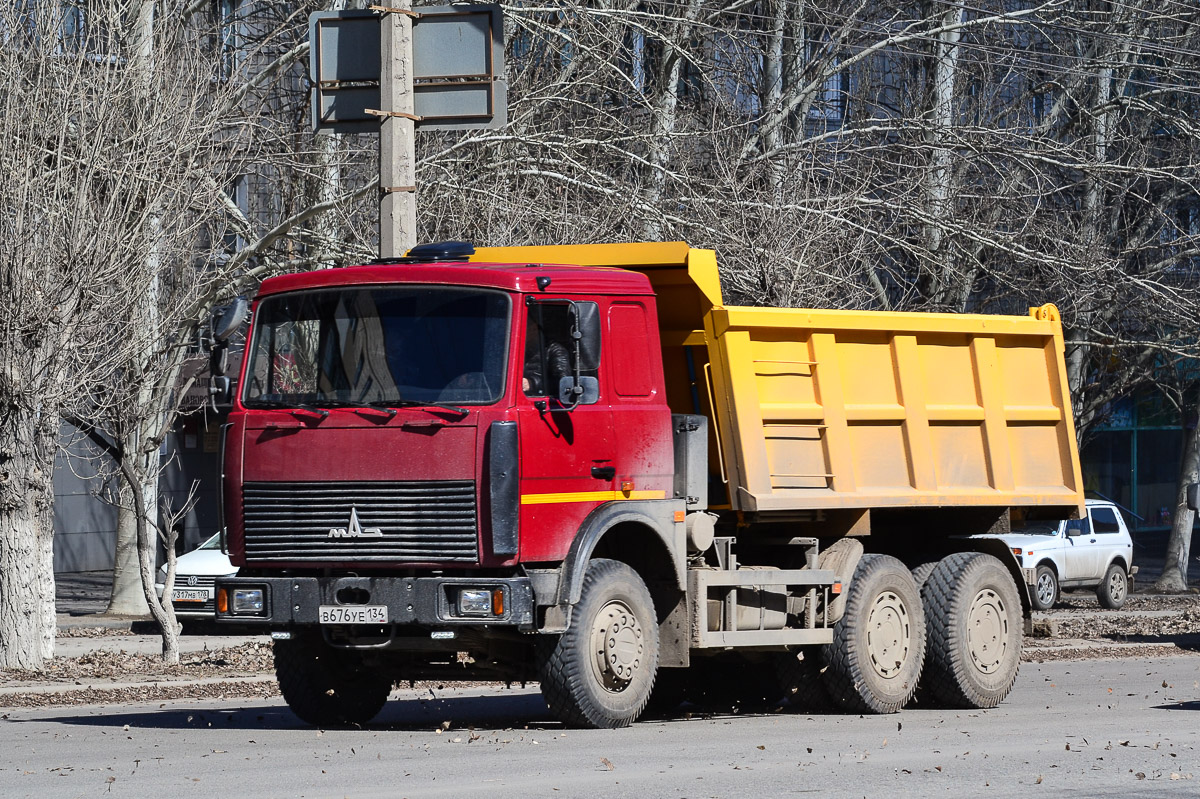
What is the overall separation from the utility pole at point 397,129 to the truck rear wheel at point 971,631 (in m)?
4.75

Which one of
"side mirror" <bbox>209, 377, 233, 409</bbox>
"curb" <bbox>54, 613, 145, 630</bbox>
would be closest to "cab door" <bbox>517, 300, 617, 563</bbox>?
"side mirror" <bbox>209, 377, 233, 409</bbox>

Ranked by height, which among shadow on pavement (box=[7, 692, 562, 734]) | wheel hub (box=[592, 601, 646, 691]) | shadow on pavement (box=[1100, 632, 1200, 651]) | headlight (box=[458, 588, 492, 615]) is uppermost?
headlight (box=[458, 588, 492, 615])

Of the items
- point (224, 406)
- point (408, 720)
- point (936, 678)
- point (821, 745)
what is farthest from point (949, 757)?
point (224, 406)

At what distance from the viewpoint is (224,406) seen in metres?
11.3

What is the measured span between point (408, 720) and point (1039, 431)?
5172 millimetres

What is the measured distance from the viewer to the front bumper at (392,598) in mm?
10211

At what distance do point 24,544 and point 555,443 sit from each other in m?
6.93

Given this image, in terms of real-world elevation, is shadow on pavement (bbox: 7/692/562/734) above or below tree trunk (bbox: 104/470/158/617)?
below

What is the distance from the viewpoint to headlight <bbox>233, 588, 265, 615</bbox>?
10711mm

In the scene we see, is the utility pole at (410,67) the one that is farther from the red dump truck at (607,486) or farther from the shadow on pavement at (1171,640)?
the shadow on pavement at (1171,640)

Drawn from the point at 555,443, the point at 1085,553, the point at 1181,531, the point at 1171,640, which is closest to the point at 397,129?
the point at 555,443

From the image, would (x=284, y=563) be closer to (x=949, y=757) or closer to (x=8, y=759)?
(x=8, y=759)

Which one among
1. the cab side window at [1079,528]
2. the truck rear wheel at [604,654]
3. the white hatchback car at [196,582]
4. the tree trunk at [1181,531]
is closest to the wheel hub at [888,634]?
the truck rear wheel at [604,654]

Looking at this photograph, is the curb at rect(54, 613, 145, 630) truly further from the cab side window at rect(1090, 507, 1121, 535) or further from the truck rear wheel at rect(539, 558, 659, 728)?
the cab side window at rect(1090, 507, 1121, 535)
